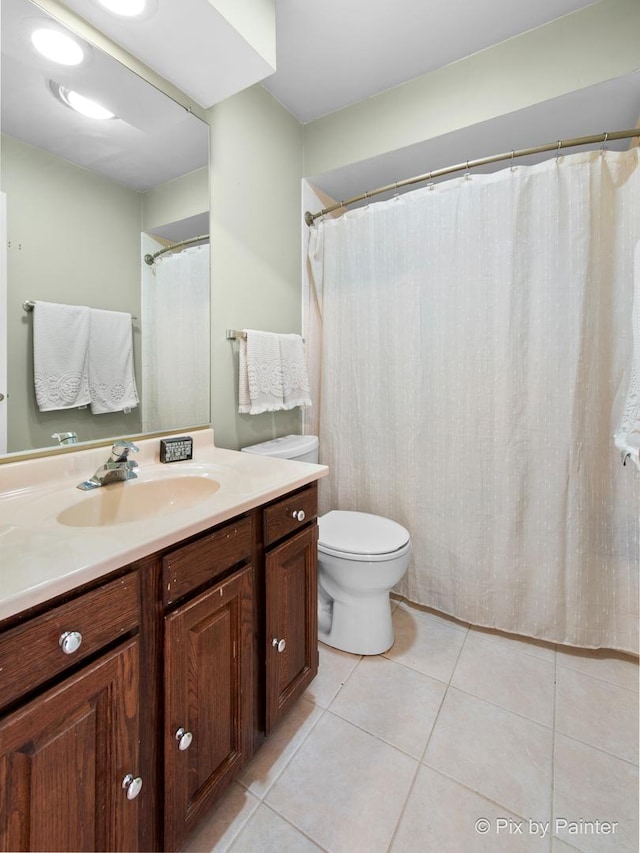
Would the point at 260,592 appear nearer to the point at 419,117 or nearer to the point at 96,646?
the point at 96,646

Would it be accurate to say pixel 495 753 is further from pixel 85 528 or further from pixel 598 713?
pixel 85 528

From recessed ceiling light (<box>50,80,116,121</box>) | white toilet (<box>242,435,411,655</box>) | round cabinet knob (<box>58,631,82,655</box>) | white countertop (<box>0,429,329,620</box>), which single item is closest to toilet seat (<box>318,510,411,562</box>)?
white toilet (<box>242,435,411,655</box>)

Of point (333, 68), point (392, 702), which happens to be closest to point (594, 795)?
point (392, 702)

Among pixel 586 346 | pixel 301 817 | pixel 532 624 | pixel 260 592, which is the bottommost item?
pixel 301 817

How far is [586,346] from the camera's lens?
4.76ft

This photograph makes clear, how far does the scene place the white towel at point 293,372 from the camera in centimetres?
177

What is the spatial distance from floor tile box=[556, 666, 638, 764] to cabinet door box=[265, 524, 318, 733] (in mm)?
873

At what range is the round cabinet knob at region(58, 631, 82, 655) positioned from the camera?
0.57 metres

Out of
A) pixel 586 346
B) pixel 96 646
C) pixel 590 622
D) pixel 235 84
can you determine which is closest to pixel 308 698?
pixel 96 646

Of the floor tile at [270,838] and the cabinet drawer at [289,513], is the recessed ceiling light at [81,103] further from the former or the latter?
the floor tile at [270,838]

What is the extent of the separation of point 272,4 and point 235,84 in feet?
0.86

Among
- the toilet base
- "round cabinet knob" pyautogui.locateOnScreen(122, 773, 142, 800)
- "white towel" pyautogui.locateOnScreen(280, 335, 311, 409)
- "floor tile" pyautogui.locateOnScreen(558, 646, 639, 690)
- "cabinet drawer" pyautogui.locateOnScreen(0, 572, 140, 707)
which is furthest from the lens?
→ "white towel" pyautogui.locateOnScreen(280, 335, 311, 409)

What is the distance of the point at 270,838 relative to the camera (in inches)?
35.7

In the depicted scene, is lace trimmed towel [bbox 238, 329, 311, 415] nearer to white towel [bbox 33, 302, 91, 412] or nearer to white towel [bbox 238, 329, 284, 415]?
white towel [bbox 238, 329, 284, 415]
